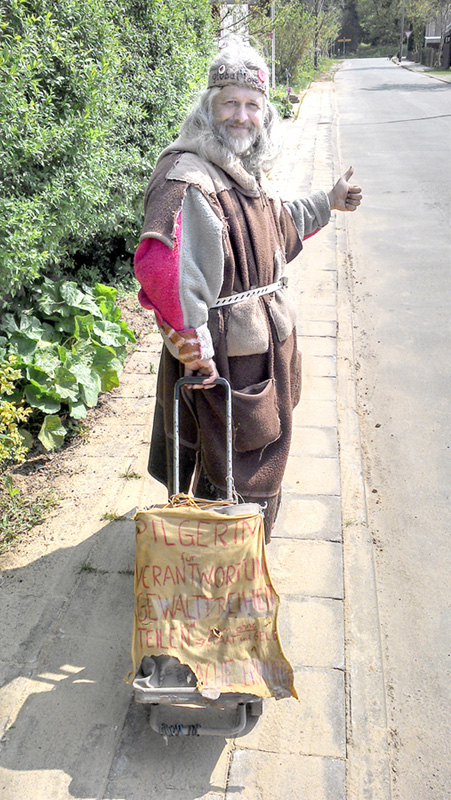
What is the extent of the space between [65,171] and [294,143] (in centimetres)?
1216

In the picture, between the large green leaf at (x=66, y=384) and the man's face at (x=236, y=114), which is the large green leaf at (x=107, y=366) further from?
the man's face at (x=236, y=114)

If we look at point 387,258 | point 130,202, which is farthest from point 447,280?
point 130,202

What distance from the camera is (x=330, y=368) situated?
16.2 feet

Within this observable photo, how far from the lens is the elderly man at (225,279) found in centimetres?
211

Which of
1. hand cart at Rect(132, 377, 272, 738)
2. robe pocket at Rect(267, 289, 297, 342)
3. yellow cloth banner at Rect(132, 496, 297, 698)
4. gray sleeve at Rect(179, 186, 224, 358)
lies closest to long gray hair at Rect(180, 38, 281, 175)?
gray sleeve at Rect(179, 186, 224, 358)

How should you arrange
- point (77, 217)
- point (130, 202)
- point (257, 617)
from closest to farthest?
1. point (257, 617)
2. point (77, 217)
3. point (130, 202)

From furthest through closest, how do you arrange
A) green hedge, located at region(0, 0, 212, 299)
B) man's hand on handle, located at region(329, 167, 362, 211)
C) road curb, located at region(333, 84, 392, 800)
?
green hedge, located at region(0, 0, 212, 299) < man's hand on handle, located at region(329, 167, 362, 211) < road curb, located at region(333, 84, 392, 800)

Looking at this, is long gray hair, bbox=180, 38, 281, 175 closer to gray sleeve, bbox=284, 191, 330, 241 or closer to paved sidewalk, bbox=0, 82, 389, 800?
gray sleeve, bbox=284, 191, 330, 241

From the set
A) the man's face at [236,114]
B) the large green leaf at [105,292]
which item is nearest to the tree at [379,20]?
the large green leaf at [105,292]

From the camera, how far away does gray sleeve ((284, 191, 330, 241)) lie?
270 centimetres

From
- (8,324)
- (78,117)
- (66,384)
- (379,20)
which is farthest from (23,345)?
(379,20)

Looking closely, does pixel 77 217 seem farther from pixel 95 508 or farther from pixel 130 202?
pixel 95 508

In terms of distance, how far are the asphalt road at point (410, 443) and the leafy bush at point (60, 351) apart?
1.78 m

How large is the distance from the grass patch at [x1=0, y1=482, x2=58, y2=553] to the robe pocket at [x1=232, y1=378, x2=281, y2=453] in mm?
1370
